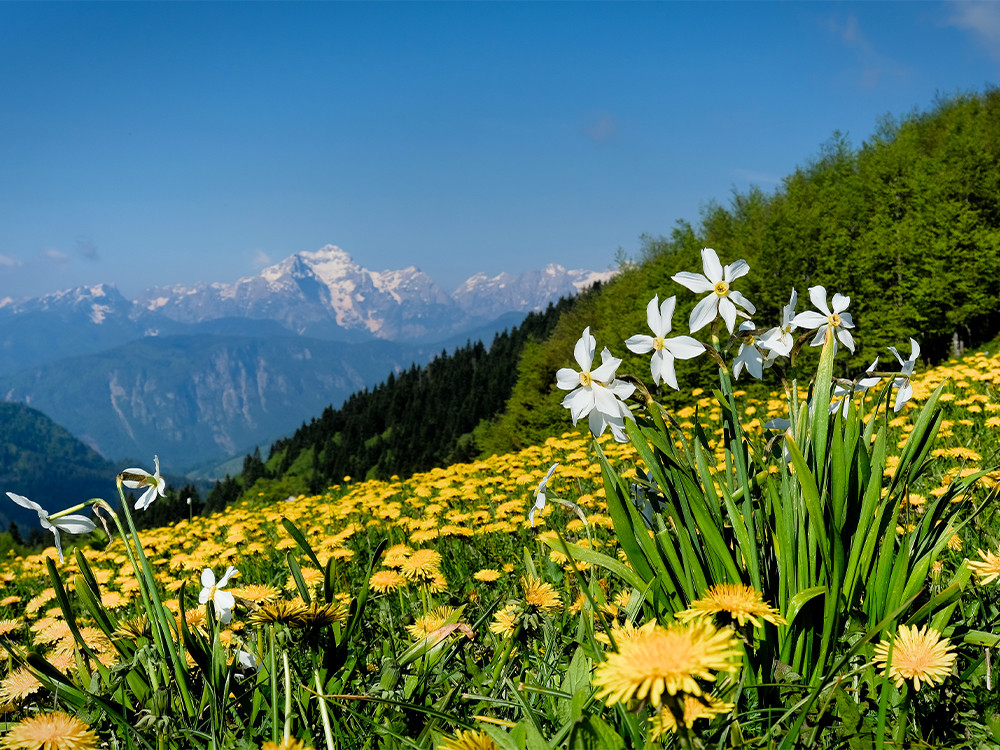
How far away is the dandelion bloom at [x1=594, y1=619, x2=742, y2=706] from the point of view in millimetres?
755

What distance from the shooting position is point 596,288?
191 ft

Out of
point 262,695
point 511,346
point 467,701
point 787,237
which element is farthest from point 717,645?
point 511,346

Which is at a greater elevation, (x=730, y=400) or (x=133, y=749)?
(x=730, y=400)

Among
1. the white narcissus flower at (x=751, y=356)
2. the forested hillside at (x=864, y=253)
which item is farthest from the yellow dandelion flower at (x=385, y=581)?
the forested hillside at (x=864, y=253)

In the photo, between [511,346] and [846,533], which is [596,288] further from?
[846,533]

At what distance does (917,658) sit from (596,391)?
0.84 m

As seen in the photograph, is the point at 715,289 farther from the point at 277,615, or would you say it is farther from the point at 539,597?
the point at 277,615

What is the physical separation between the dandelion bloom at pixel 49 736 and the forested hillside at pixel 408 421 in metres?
58.3

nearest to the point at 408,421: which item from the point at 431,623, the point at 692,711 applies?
the point at 431,623

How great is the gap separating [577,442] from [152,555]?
15.7 ft

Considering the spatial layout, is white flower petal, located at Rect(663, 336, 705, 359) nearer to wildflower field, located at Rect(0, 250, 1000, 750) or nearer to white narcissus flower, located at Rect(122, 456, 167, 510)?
wildflower field, located at Rect(0, 250, 1000, 750)

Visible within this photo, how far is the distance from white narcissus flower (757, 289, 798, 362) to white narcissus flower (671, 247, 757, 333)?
13 cm

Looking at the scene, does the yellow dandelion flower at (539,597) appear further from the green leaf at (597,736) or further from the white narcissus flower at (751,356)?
the white narcissus flower at (751,356)

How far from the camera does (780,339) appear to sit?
1.81 metres
